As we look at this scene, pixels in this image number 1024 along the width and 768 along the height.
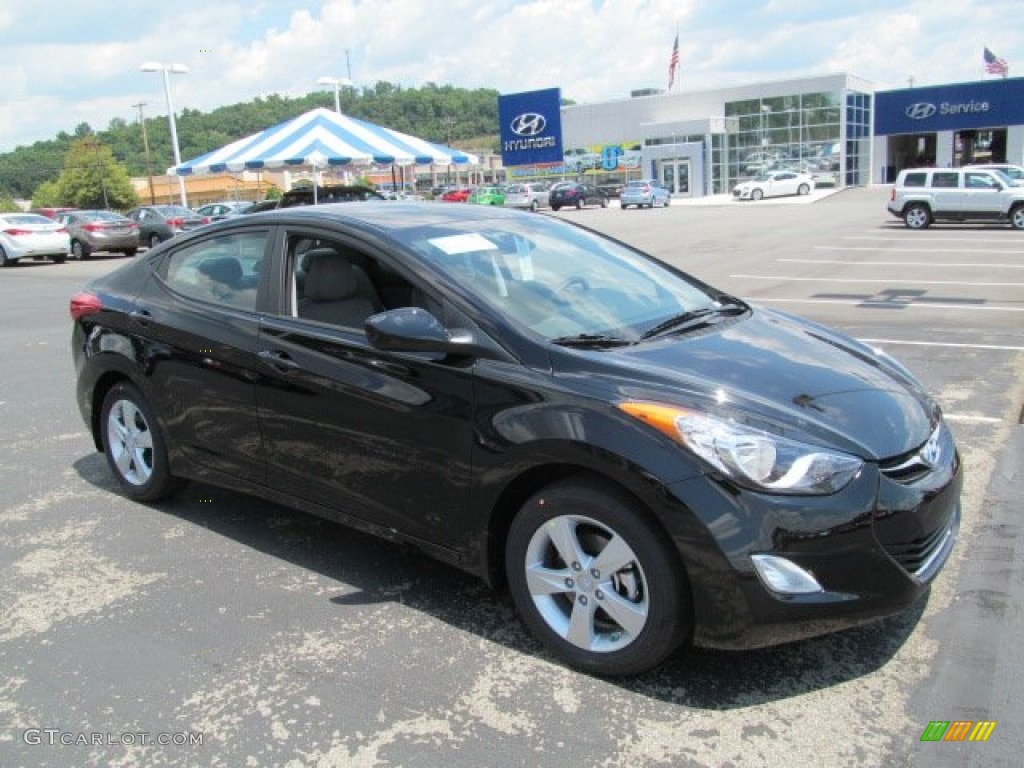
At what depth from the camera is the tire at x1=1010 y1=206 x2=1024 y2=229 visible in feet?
72.2

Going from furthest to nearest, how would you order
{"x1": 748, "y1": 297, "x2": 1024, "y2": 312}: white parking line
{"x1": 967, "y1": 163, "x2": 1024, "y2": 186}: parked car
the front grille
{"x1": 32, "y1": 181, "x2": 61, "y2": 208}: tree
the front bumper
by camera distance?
1. {"x1": 32, "y1": 181, "x2": 61, "y2": 208}: tree
2. {"x1": 967, "y1": 163, "x2": 1024, "y2": 186}: parked car
3. {"x1": 748, "y1": 297, "x2": 1024, "y2": 312}: white parking line
4. the front grille
5. the front bumper

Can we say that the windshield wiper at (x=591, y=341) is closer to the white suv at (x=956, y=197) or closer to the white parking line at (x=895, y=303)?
the white parking line at (x=895, y=303)

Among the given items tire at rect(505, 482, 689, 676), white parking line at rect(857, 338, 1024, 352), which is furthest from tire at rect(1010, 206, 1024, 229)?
tire at rect(505, 482, 689, 676)

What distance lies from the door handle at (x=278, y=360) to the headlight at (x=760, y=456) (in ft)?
5.48

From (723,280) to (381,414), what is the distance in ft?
39.7

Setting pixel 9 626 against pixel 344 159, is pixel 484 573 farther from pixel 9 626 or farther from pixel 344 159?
pixel 344 159

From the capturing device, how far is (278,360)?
3.80 m

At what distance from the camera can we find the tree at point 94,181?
74750mm

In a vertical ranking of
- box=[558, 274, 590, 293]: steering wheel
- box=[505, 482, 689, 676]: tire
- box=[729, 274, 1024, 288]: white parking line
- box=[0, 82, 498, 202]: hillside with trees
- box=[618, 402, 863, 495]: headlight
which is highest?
box=[0, 82, 498, 202]: hillside with trees

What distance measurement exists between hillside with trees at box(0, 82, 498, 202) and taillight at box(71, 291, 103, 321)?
79284 mm

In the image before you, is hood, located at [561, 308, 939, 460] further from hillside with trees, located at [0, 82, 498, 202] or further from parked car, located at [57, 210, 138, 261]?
hillside with trees, located at [0, 82, 498, 202]

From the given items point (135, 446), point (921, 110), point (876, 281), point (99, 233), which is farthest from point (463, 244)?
A: point (921, 110)

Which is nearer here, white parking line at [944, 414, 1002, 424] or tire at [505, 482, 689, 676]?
tire at [505, 482, 689, 676]

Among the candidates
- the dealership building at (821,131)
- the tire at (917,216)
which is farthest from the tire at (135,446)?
the dealership building at (821,131)
